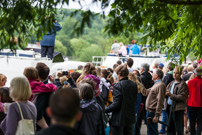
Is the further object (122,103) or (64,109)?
(122,103)

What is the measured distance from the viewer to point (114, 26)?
427cm

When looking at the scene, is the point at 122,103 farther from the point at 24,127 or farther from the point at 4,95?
the point at 24,127

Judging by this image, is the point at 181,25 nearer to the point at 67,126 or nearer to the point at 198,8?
the point at 198,8

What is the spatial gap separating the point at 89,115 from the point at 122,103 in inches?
68.2

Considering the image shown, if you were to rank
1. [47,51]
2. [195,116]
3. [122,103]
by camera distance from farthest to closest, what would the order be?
1. [47,51]
2. [195,116]
3. [122,103]

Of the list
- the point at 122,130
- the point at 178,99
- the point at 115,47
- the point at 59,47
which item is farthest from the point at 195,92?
the point at 59,47

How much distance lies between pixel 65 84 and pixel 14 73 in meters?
6.45

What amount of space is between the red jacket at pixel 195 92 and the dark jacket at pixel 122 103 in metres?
2.72

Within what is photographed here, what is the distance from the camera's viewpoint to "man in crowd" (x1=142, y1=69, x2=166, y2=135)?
8.06m

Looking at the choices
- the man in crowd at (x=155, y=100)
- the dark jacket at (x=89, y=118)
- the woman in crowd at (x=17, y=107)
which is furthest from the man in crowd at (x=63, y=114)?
the man in crowd at (x=155, y=100)

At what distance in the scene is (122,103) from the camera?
6.79 metres

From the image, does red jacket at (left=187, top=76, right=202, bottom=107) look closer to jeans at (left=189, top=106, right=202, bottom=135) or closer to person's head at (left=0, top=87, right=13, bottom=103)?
jeans at (left=189, top=106, right=202, bottom=135)

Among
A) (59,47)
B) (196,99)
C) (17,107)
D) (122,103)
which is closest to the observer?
(17,107)

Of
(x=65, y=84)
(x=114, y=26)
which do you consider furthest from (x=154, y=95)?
(x=114, y=26)
